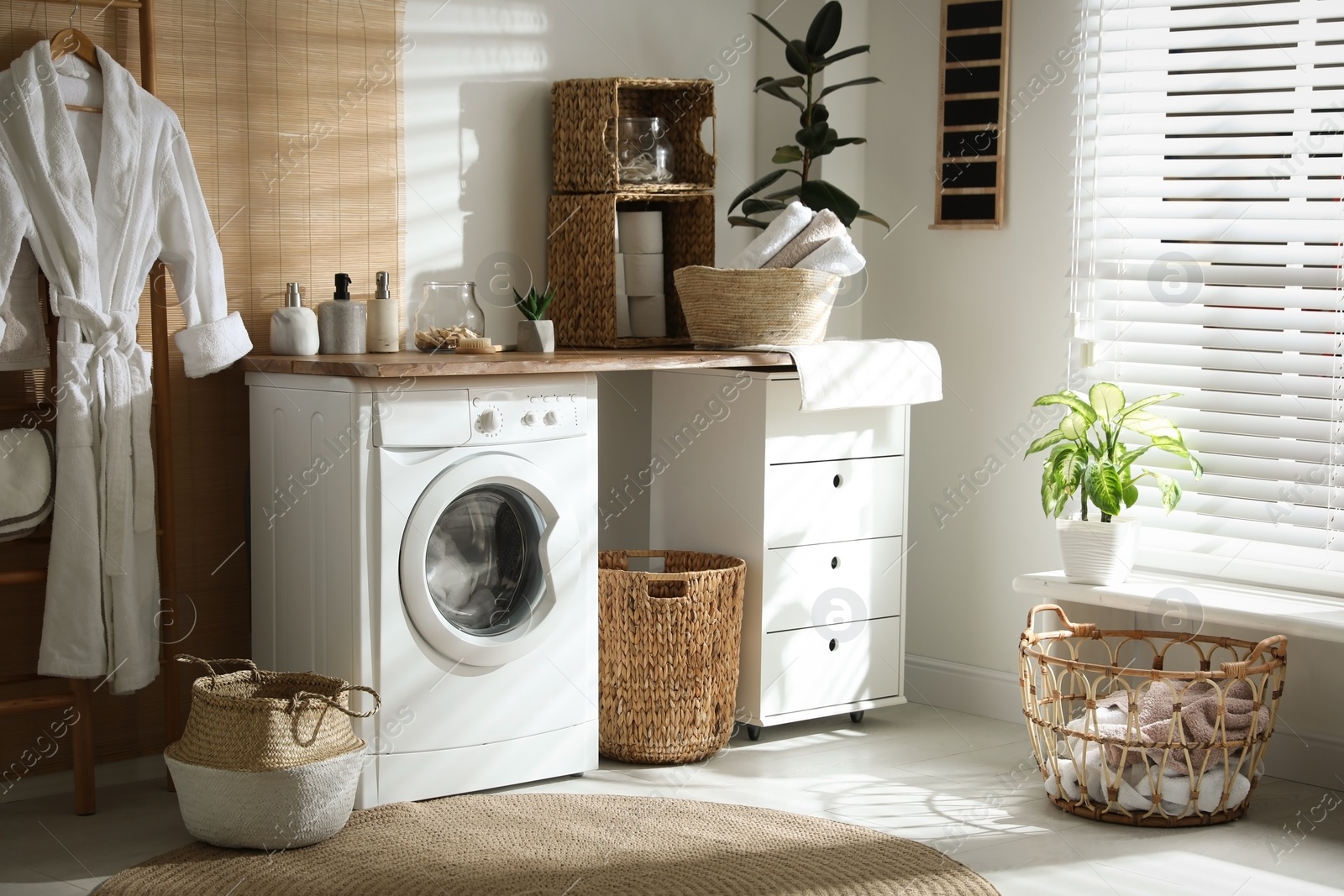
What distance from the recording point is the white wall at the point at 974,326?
3.54 m

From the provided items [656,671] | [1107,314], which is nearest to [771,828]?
[656,671]

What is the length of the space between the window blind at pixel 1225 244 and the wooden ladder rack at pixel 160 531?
2131mm

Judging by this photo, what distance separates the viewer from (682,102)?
3.66m

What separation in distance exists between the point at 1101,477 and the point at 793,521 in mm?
697

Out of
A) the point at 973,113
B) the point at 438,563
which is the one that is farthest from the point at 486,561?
the point at 973,113

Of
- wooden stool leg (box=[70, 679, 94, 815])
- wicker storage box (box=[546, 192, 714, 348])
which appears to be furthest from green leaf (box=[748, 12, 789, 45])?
wooden stool leg (box=[70, 679, 94, 815])

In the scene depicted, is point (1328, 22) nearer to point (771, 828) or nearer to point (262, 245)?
point (771, 828)

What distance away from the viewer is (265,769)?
250cm

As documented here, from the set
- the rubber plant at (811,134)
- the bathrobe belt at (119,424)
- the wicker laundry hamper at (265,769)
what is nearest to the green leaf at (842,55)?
the rubber plant at (811,134)

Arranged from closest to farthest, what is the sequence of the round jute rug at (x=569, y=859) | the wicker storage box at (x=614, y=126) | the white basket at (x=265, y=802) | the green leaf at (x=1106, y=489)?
the round jute rug at (x=569, y=859) < the white basket at (x=265, y=802) < the green leaf at (x=1106, y=489) < the wicker storage box at (x=614, y=126)

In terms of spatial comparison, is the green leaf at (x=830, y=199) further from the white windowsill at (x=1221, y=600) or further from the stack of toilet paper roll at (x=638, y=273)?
the white windowsill at (x=1221, y=600)

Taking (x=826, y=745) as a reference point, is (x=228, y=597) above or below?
→ above

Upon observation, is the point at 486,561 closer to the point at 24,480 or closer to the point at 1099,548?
the point at 24,480

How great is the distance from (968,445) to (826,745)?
2.93 feet
